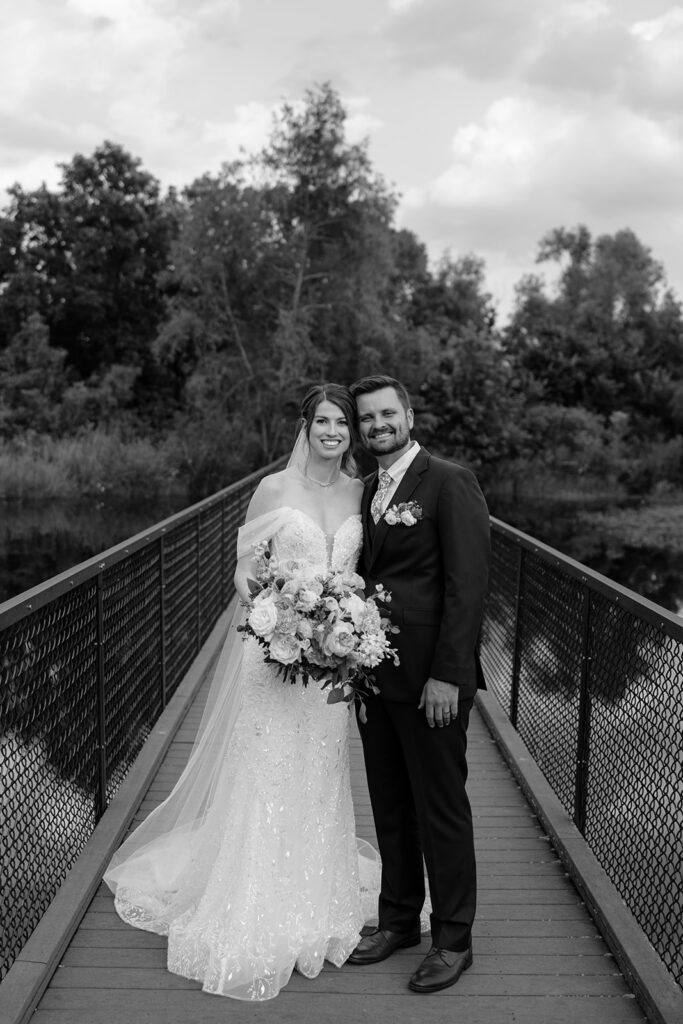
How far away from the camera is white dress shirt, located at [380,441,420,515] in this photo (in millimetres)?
2902

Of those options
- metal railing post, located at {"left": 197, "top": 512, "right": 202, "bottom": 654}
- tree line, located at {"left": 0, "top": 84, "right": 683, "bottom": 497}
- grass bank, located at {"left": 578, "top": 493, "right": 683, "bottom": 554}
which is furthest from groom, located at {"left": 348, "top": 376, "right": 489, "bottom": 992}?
tree line, located at {"left": 0, "top": 84, "right": 683, "bottom": 497}

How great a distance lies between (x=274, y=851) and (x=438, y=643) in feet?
2.89

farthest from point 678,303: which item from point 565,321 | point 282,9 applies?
point 282,9

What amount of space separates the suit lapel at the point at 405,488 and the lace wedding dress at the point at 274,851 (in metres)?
0.24

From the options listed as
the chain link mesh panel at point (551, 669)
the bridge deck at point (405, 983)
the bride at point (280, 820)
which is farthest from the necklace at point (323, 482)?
the bridge deck at point (405, 983)

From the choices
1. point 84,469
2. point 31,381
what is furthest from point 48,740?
point 31,381

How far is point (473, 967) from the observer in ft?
9.74

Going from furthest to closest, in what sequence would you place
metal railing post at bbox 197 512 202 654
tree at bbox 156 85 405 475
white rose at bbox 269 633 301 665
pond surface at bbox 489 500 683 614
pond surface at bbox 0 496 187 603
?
tree at bbox 156 85 405 475, pond surface at bbox 0 496 187 603, pond surface at bbox 489 500 683 614, metal railing post at bbox 197 512 202 654, white rose at bbox 269 633 301 665

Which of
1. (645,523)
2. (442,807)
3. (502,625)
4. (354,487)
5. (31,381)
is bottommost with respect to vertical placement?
(645,523)

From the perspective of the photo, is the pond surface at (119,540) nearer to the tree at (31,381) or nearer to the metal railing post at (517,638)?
the tree at (31,381)

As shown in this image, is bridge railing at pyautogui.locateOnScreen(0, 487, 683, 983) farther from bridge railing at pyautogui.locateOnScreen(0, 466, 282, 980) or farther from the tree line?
the tree line

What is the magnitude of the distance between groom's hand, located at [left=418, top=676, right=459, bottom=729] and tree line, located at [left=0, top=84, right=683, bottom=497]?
21.3m

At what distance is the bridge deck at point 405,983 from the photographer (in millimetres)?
2703

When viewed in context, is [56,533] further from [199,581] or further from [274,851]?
[274,851]
